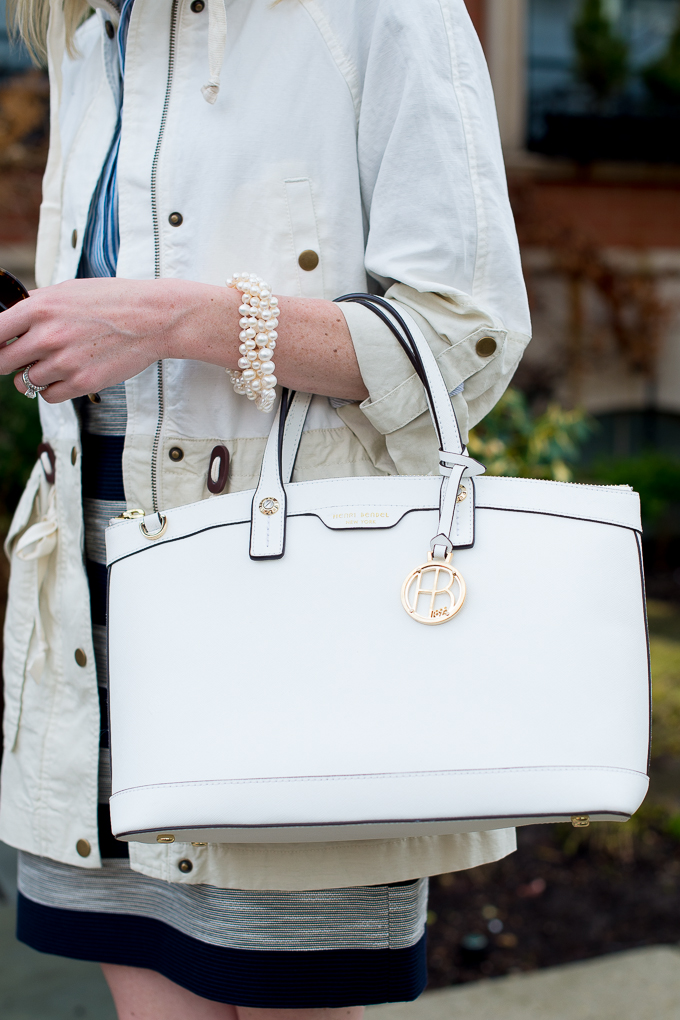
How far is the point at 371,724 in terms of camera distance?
0.95 meters

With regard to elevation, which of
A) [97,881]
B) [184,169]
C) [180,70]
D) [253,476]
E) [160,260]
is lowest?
[97,881]

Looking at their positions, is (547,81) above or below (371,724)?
above

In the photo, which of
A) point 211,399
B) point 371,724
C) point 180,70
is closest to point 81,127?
point 180,70

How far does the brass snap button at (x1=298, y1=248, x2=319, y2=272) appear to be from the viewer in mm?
1187

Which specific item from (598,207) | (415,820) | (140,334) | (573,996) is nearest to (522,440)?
(573,996)

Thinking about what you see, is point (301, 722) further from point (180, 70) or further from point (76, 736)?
point (180, 70)

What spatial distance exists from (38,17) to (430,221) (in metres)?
0.81

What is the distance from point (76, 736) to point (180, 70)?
3.11 feet

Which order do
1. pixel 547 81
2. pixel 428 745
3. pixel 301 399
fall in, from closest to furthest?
pixel 428 745 → pixel 301 399 → pixel 547 81

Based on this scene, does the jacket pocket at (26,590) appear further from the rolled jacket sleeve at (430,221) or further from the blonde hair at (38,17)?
the blonde hair at (38,17)

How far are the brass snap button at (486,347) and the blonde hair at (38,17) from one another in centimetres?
86

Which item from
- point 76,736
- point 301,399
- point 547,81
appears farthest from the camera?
point 547,81

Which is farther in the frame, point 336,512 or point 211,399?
point 211,399

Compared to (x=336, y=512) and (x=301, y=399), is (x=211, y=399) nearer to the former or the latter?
(x=301, y=399)
